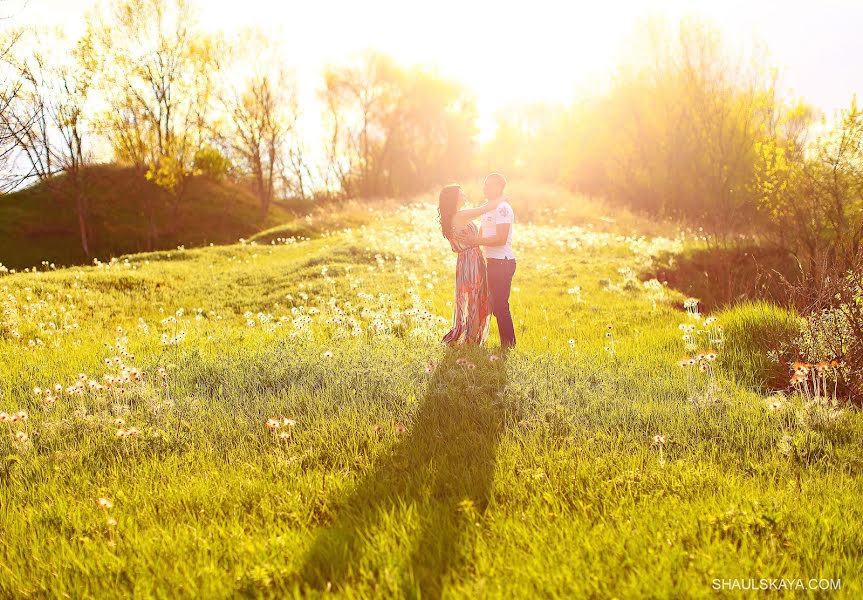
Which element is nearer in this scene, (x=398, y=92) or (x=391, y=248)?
(x=391, y=248)

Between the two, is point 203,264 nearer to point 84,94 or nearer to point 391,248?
point 391,248

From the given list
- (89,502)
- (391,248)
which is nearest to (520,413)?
(89,502)

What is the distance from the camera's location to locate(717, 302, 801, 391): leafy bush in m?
6.86

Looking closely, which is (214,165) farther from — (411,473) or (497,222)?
(411,473)

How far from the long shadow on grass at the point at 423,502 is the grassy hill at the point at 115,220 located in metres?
33.2

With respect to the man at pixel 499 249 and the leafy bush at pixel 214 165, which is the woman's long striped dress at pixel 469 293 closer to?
the man at pixel 499 249

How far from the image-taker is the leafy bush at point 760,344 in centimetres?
686

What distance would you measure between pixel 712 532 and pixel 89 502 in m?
4.24

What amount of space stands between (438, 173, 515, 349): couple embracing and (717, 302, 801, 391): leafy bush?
117 inches

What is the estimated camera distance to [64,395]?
6.32 meters

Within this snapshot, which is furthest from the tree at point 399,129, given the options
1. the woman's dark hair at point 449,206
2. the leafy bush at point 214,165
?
the woman's dark hair at point 449,206
